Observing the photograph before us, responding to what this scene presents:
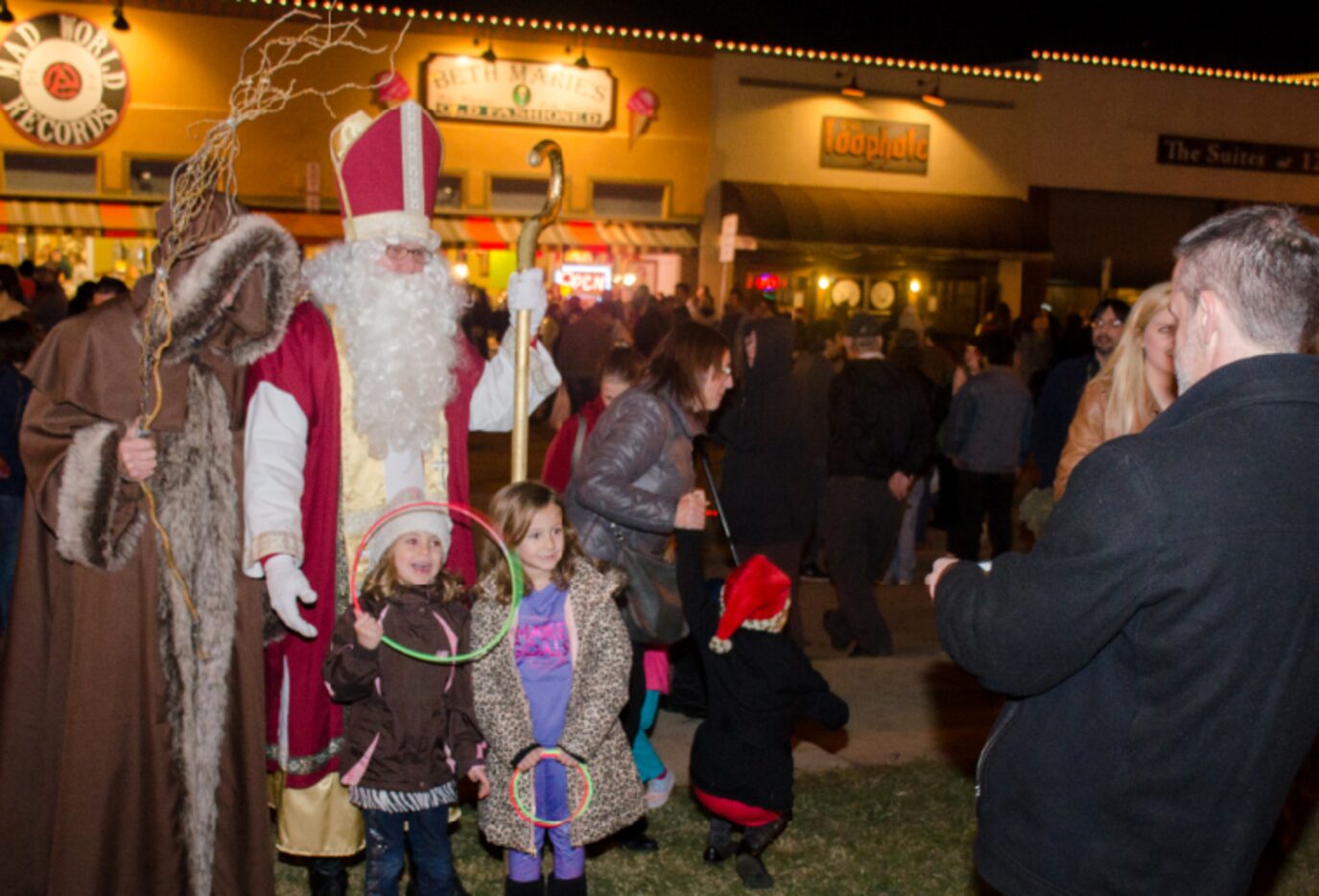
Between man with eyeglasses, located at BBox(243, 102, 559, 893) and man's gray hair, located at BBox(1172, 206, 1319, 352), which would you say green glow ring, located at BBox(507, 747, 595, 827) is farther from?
man's gray hair, located at BBox(1172, 206, 1319, 352)

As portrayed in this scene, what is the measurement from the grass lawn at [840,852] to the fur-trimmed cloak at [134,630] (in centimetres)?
90

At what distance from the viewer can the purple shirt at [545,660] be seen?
3.95 metres

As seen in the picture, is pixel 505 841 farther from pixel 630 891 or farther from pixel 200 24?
pixel 200 24

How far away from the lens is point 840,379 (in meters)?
7.96

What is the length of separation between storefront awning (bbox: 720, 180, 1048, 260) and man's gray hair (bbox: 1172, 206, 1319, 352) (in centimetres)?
2160

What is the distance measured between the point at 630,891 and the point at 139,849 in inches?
69.2

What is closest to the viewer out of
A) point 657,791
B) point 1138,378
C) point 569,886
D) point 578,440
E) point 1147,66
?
point 569,886

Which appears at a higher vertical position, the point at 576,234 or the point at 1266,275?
the point at 576,234

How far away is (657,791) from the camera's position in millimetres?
5293

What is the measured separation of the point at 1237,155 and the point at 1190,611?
29622mm

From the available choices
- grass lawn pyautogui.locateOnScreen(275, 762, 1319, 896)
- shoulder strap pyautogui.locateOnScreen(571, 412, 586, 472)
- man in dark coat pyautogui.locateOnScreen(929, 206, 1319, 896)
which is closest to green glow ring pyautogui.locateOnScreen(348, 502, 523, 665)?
grass lawn pyautogui.locateOnScreen(275, 762, 1319, 896)

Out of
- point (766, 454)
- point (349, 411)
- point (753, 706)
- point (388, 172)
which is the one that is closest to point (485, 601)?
point (349, 411)

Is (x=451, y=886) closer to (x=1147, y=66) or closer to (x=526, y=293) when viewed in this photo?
(x=526, y=293)

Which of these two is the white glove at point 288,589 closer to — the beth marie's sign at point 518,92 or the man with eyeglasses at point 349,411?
the man with eyeglasses at point 349,411
